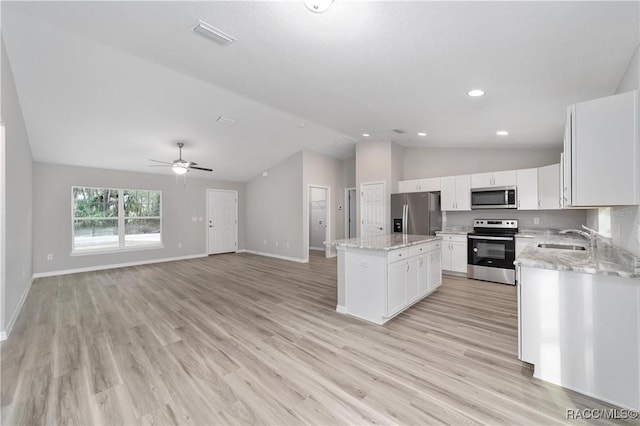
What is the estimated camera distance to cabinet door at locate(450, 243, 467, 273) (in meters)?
5.20

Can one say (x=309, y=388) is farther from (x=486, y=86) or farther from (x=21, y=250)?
(x=21, y=250)

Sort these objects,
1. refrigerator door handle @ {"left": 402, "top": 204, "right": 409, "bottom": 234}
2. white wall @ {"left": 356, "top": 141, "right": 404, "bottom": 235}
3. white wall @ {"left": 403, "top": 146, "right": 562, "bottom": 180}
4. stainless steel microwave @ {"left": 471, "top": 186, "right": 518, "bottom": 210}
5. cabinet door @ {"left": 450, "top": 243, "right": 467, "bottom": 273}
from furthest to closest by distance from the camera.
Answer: white wall @ {"left": 356, "top": 141, "right": 404, "bottom": 235} < refrigerator door handle @ {"left": 402, "top": 204, "right": 409, "bottom": 234} < cabinet door @ {"left": 450, "top": 243, "right": 467, "bottom": 273} < white wall @ {"left": 403, "top": 146, "right": 562, "bottom": 180} < stainless steel microwave @ {"left": 471, "top": 186, "right": 518, "bottom": 210}

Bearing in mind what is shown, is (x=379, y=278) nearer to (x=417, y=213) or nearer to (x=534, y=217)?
(x=417, y=213)

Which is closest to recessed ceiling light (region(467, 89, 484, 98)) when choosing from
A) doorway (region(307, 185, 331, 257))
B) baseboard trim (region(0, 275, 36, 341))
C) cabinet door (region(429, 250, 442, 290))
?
cabinet door (region(429, 250, 442, 290))

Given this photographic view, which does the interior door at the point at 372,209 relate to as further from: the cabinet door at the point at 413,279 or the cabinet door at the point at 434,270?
the cabinet door at the point at 413,279

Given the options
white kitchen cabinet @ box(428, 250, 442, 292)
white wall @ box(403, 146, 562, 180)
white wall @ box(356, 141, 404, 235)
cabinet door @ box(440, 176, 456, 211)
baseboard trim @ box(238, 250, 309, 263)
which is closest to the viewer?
white kitchen cabinet @ box(428, 250, 442, 292)

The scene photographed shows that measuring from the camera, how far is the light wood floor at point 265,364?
174cm

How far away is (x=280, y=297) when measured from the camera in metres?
4.16

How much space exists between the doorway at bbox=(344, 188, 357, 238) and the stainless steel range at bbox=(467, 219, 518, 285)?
3.75m

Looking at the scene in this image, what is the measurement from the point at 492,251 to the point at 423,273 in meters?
1.88

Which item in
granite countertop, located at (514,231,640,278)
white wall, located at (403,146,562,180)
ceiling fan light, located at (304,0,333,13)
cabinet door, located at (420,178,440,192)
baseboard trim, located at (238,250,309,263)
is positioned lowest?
baseboard trim, located at (238,250,309,263)

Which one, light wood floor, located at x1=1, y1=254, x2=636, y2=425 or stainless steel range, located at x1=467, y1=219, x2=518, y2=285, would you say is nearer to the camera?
light wood floor, located at x1=1, y1=254, x2=636, y2=425

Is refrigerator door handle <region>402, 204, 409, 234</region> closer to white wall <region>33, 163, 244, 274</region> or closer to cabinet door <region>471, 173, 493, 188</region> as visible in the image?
cabinet door <region>471, 173, 493, 188</region>

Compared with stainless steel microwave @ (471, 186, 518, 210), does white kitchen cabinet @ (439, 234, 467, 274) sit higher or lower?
lower
